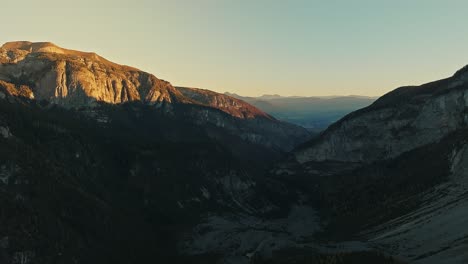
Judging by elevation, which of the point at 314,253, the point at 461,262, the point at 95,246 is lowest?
the point at 95,246

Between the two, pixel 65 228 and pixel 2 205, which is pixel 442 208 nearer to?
pixel 65 228

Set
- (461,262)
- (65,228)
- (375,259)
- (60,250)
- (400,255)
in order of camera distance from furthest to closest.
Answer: (65,228) → (60,250) → (400,255) → (375,259) → (461,262)

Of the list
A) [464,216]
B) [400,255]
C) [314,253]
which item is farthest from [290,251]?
[464,216]

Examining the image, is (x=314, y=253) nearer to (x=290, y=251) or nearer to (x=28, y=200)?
(x=290, y=251)

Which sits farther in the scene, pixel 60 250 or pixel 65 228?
pixel 65 228

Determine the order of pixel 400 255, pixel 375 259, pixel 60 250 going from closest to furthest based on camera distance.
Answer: pixel 375 259, pixel 400 255, pixel 60 250

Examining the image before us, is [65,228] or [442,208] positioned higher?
[442,208]

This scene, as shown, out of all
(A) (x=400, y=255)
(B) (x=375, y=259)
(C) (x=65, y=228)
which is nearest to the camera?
(B) (x=375, y=259)

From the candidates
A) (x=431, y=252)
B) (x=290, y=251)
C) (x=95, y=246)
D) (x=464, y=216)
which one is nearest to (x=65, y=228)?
(x=95, y=246)

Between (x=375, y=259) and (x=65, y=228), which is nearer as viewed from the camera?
(x=375, y=259)
